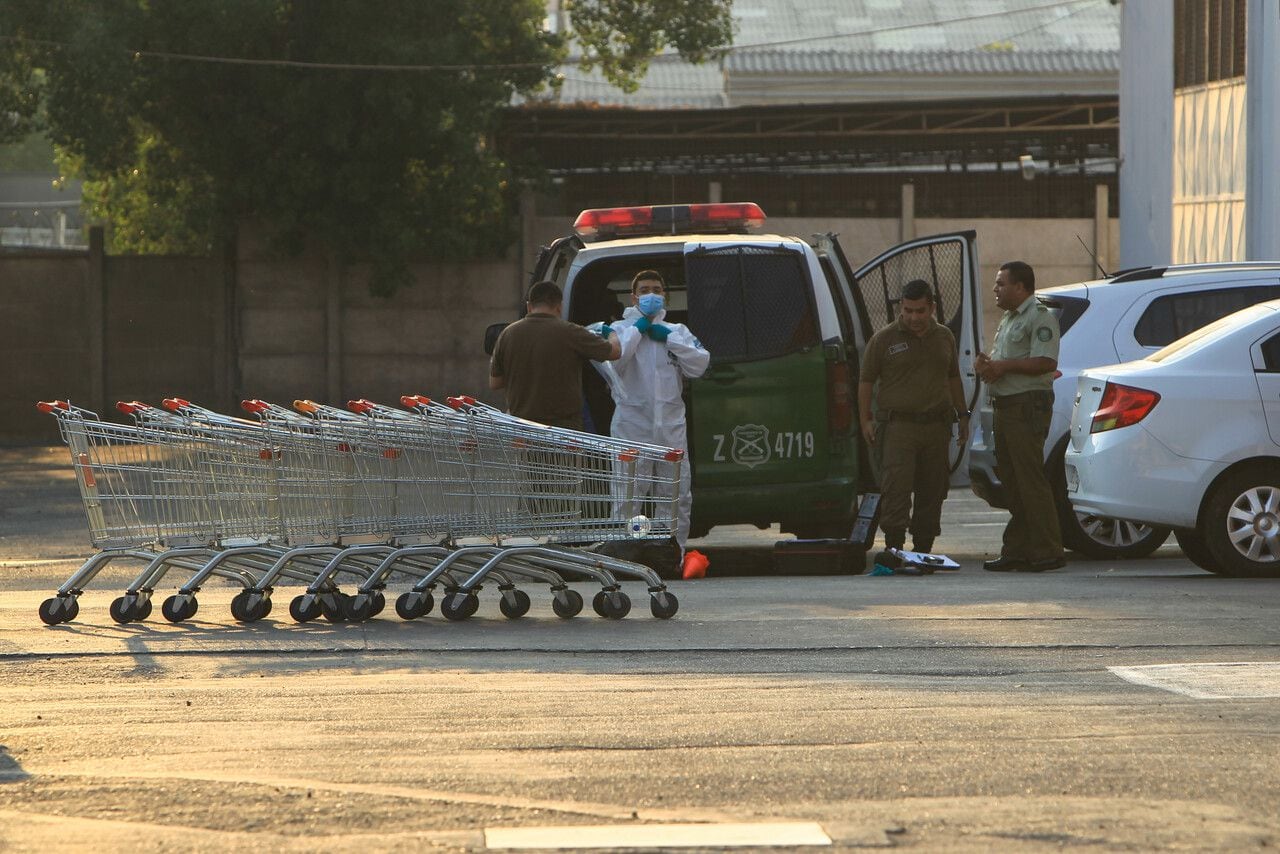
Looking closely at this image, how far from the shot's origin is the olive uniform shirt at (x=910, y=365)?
11.5 metres

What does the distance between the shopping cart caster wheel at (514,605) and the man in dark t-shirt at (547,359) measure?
1.76m

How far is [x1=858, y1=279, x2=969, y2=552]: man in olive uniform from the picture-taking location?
11492mm

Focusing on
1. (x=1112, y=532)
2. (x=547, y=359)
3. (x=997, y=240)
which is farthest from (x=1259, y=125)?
(x=547, y=359)

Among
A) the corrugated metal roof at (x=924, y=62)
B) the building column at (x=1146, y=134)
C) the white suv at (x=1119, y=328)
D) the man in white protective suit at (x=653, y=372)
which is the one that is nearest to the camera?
the man in white protective suit at (x=653, y=372)

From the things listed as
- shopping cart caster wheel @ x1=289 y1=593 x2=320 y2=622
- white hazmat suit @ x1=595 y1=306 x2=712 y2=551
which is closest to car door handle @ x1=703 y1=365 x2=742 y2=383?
white hazmat suit @ x1=595 y1=306 x2=712 y2=551

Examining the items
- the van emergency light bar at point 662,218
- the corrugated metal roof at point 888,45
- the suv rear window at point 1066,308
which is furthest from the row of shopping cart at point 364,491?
the corrugated metal roof at point 888,45

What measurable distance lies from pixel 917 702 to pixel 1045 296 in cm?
593

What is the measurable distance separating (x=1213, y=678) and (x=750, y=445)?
438 centimetres

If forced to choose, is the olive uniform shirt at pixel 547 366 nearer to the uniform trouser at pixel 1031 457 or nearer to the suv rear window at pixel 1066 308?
the uniform trouser at pixel 1031 457

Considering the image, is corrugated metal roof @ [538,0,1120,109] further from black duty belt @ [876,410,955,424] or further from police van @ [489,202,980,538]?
black duty belt @ [876,410,955,424]

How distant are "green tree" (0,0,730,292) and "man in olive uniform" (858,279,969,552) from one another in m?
13.3

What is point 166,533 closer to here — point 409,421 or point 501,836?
point 409,421

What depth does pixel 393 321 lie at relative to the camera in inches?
1035

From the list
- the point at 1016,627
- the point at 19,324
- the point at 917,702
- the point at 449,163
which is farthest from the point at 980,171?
the point at 917,702
